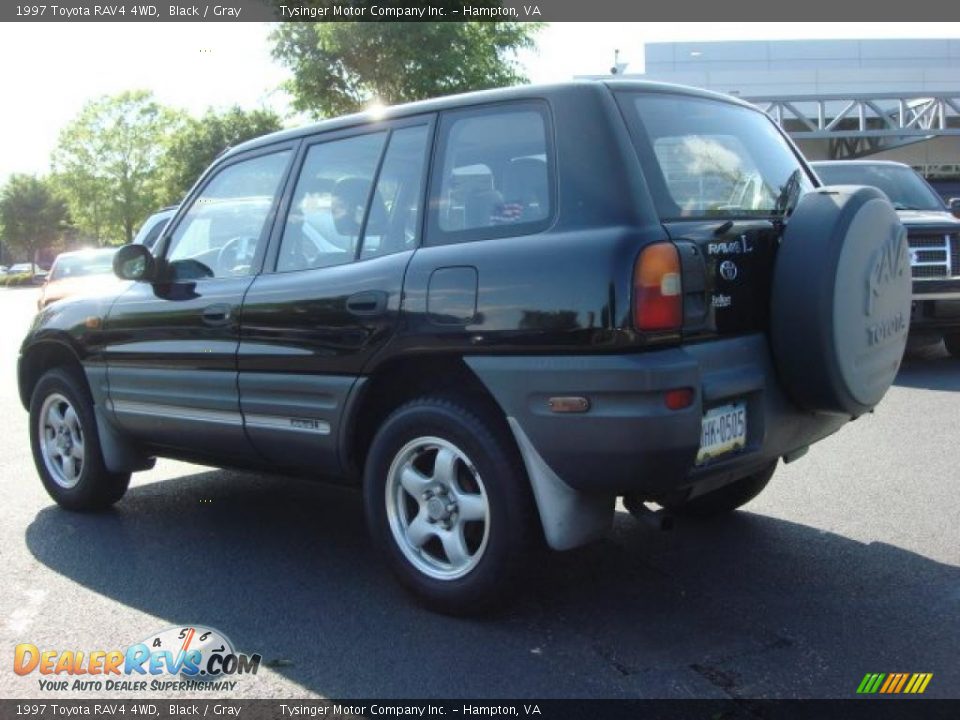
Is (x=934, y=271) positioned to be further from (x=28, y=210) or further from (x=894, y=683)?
(x=28, y=210)

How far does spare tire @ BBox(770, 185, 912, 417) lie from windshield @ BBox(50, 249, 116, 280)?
1073cm

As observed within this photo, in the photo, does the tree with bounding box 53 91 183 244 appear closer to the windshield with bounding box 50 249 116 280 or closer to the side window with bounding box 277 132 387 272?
the windshield with bounding box 50 249 116 280

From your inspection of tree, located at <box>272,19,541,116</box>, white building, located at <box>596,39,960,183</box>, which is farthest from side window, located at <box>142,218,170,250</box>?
white building, located at <box>596,39,960,183</box>

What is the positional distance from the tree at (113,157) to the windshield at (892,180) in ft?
198

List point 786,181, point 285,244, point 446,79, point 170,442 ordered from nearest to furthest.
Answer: point 786,181 < point 285,244 < point 170,442 < point 446,79

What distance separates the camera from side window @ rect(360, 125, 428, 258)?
3811mm

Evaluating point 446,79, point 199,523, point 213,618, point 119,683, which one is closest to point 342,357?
point 213,618

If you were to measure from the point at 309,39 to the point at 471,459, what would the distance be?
18.9m

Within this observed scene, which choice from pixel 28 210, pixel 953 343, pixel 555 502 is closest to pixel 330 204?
pixel 555 502

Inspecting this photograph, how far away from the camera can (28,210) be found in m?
79.6

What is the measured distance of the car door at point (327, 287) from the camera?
12.4ft

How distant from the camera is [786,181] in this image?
159 inches

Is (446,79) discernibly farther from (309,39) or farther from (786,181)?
(786,181)

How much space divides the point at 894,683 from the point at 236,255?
325cm
